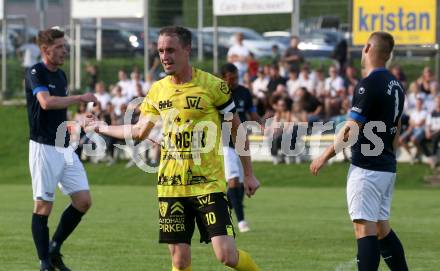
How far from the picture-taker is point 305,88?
83.4ft

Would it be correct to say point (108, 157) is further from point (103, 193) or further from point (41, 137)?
point (41, 137)

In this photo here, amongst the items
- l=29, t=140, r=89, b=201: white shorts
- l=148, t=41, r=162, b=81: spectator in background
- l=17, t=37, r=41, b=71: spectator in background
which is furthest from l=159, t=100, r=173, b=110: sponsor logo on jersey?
l=17, t=37, r=41, b=71: spectator in background

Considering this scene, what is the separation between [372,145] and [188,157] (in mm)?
1715

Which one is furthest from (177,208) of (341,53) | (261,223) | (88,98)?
(341,53)

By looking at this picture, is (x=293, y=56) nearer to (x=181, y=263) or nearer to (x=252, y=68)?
(x=252, y=68)

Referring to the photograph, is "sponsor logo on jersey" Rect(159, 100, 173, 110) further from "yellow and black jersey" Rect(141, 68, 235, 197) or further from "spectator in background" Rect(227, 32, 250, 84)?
"spectator in background" Rect(227, 32, 250, 84)

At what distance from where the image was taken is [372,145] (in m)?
9.12

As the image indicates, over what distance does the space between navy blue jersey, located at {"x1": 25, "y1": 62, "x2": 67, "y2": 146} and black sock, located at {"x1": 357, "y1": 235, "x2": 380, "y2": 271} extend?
11.8 ft

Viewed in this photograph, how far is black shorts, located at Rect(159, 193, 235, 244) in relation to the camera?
27.2ft

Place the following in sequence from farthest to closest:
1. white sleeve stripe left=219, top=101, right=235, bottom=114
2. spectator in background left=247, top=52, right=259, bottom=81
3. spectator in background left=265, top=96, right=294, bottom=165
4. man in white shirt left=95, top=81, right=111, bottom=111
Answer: man in white shirt left=95, top=81, right=111, bottom=111 < spectator in background left=247, top=52, right=259, bottom=81 < spectator in background left=265, top=96, right=294, bottom=165 < white sleeve stripe left=219, top=101, right=235, bottom=114

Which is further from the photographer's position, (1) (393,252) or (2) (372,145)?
(1) (393,252)

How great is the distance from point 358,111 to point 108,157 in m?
19.4

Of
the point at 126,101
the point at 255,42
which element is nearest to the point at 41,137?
the point at 126,101

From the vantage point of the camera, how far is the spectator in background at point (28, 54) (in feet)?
105
